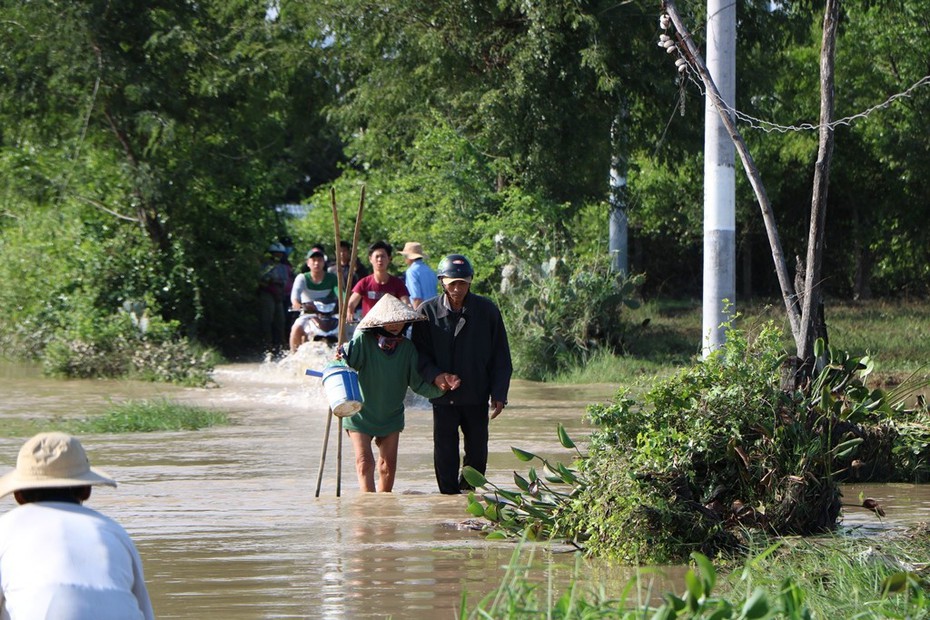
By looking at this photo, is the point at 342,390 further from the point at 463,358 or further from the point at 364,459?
the point at 463,358

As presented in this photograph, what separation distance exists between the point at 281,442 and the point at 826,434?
5.91m

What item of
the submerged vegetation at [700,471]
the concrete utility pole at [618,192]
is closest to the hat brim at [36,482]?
the submerged vegetation at [700,471]

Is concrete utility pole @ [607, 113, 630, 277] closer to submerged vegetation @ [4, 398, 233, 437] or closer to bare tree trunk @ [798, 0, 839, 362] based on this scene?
submerged vegetation @ [4, 398, 233, 437]

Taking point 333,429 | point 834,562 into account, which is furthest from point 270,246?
point 834,562

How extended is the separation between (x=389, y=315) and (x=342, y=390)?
1.93 feet

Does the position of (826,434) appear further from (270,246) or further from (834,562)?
(270,246)

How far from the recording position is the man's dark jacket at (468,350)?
9445 millimetres

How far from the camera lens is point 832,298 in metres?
32.1

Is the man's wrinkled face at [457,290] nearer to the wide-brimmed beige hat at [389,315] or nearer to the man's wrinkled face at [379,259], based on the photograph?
the wide-brimmed beige hat at [389,315]

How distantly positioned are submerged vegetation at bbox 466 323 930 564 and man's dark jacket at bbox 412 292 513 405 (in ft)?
3.82

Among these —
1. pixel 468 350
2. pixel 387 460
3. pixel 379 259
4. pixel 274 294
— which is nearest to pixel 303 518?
pixel 387 460

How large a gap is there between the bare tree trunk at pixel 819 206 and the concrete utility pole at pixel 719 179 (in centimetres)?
284

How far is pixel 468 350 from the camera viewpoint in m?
9.46

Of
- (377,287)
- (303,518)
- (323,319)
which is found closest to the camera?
(303,518)
